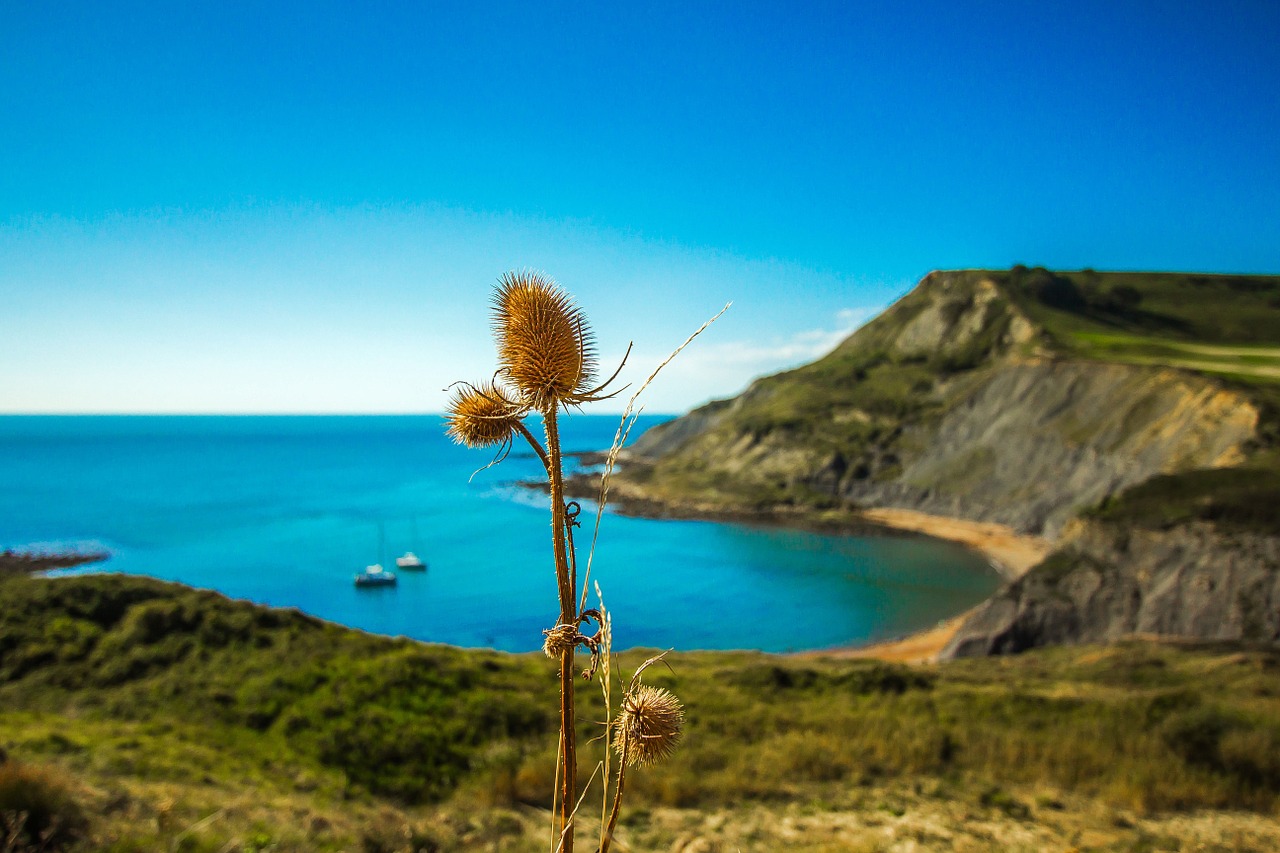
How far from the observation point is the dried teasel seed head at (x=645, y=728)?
4.94 ft

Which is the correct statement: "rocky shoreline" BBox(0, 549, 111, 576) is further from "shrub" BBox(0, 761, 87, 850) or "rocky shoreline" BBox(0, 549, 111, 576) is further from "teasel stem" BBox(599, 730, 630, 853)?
"teasel stem" BBox(599, 730, 630, 853)

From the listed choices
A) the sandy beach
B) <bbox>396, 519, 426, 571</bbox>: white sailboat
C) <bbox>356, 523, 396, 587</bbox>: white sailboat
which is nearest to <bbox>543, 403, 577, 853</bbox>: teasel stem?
the sandy beach

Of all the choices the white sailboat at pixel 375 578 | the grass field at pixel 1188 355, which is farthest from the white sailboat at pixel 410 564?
the grass field at pixel 1188 355

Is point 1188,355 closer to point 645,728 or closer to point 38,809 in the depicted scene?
point 645,728

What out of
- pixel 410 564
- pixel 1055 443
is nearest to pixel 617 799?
pixel 410 564

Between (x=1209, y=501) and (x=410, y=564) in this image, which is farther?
(x=410, y=564)

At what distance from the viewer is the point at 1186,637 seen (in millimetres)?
25922

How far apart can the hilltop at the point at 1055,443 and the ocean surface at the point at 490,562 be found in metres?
9.34

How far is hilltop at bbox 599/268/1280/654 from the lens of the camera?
90.6ft

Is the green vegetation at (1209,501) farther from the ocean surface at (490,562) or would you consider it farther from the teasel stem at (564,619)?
the teasel stem at (564,619)

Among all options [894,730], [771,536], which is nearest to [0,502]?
[771,536]

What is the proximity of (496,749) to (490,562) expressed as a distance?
43.7 meters

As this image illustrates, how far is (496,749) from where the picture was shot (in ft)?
38.4

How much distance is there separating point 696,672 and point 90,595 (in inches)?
573
